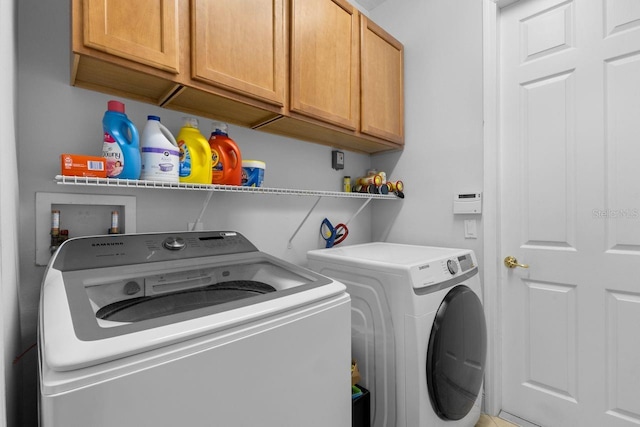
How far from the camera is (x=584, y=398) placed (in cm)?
181

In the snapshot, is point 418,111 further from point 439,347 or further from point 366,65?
point 439,347

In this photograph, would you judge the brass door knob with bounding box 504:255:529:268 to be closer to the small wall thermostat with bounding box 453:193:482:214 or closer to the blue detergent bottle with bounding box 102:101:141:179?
the small wall thermostat with bounding box 453:193:482:214

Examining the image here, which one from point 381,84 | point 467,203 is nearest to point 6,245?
point 381,84

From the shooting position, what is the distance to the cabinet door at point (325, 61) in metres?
1.68

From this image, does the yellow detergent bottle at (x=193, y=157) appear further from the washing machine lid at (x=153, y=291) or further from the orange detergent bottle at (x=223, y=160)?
the washing machine lid at (x=153, y=291)

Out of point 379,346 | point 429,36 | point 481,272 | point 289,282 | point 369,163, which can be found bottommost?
point 379,346

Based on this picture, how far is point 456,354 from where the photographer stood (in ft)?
5.26

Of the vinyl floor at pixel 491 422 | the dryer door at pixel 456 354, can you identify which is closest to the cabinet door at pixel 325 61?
the dryer door at pixel 456 354

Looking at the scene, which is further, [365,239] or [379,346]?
[365,239]

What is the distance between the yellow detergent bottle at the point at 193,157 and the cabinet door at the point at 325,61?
1.75ft

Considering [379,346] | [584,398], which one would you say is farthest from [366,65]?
[584,398]

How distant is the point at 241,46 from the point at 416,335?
162cm

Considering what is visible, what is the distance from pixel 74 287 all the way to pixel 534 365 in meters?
2.55

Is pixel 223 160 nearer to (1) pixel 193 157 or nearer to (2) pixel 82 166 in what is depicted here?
(1) pixel 193 157
